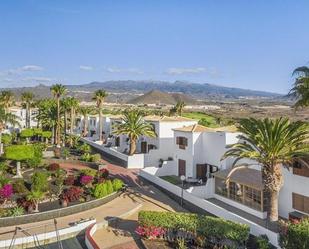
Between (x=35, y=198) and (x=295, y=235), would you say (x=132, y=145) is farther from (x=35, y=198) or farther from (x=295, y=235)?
(x=295, y=235)

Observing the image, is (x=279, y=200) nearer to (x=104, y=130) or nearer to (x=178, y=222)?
(x=178, y=222)

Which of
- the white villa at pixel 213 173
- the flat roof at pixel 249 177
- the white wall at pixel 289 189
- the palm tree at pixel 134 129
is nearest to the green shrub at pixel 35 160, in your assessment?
the white villa at pixel 213 173

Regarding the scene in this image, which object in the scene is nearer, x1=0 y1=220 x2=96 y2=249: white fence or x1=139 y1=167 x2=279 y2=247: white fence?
x1=0 y1=220 x2=96 y2=249: white fence

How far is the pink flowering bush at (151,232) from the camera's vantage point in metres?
21.8

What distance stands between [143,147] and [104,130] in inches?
806

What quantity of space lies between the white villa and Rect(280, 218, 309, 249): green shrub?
1562mm

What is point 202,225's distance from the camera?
2116 cm

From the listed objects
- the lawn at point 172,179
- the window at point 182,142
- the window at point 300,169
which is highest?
the window at point 182,142

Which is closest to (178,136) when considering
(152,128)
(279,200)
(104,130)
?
(152,128)

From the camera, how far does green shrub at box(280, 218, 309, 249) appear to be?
56.9ft

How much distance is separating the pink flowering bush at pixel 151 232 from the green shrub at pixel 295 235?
22.7ft

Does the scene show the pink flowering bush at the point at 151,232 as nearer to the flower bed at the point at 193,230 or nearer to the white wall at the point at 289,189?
the flower bed at the point at 193,230

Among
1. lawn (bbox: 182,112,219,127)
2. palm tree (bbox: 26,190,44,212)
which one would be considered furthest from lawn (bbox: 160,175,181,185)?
lawn (bbox: 182,112,219,127)

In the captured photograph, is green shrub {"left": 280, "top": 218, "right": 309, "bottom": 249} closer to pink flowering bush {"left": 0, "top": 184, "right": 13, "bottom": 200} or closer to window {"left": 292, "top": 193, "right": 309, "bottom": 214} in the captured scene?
window {"left": 292, "top": 193, "right": 309, "bottom": 214}
